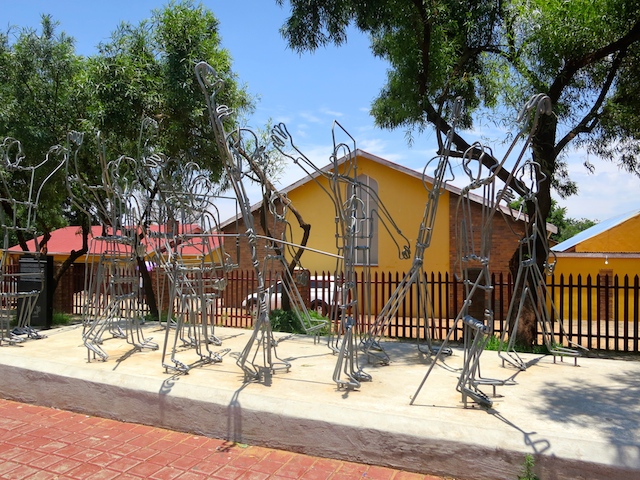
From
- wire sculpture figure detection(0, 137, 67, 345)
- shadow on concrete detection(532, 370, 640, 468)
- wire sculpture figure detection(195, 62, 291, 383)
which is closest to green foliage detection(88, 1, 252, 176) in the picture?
wire sculpture figure detection(0, 137, 67, 345)

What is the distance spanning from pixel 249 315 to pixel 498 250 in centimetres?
762

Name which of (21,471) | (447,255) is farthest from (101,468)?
(447,255)

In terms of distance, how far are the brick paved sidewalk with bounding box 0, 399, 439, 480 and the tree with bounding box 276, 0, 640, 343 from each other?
206 inches

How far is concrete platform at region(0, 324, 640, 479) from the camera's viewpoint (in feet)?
10.7

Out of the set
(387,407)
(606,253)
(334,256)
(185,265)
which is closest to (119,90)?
(185,265)

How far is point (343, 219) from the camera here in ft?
16.0

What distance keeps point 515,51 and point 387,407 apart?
21.1ft

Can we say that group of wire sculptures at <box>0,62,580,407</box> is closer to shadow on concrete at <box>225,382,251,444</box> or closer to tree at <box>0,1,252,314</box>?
shadow on concrete at <box>225,382,251,444</box>

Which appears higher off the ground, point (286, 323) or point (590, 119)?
point (590, 119)

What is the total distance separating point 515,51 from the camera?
790 centimetres

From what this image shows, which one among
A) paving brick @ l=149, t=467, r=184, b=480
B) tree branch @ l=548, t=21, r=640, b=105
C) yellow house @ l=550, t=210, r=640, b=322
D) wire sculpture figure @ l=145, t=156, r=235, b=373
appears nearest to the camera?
paving brick @ l=149, t=467, r=184, b=480

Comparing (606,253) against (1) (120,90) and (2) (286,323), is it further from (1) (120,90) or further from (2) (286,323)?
(1) (120,90)

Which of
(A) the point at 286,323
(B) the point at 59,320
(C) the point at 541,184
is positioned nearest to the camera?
(C) the point at 541,184

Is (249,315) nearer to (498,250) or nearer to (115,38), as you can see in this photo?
(115,38)
